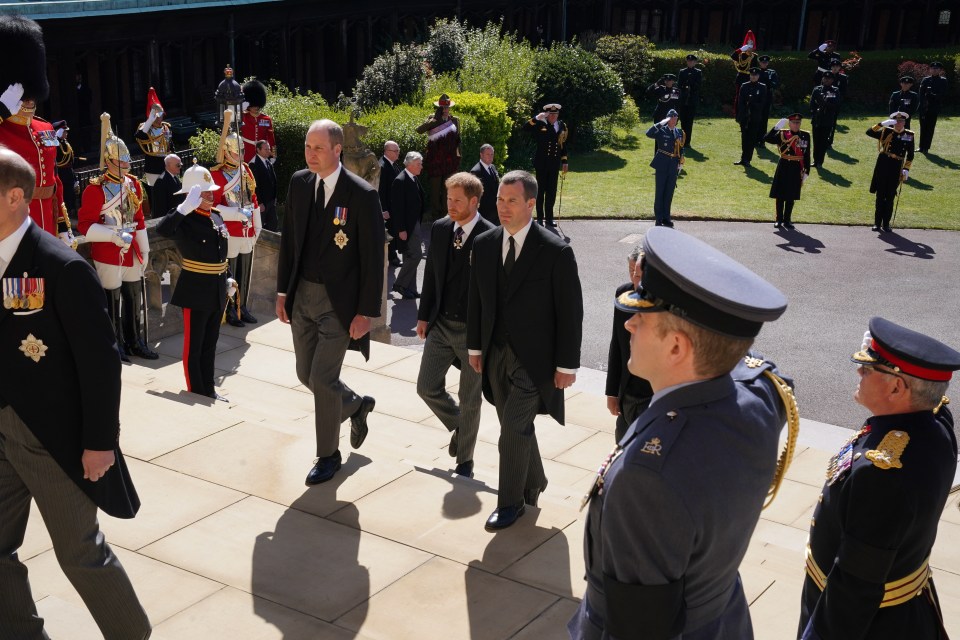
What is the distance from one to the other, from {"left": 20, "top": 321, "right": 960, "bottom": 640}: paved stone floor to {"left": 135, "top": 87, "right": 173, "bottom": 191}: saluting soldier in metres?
7.30

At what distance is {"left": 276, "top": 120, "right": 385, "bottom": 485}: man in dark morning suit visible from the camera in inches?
250

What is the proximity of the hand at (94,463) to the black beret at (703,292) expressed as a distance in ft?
7.00

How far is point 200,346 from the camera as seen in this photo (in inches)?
343

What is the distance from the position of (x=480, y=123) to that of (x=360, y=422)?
12.9 metres

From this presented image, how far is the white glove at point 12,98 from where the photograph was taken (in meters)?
7.71

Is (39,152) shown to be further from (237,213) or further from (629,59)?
(629,59)

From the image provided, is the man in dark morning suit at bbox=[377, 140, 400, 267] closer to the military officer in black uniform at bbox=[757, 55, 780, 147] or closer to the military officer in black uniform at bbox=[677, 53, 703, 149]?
the military officer in black uniform at bbox=[757, 55, 780, 147]

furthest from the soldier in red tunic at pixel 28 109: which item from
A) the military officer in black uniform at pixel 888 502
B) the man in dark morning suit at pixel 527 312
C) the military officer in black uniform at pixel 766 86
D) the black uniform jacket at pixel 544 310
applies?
the military officer in black uniform at pixel 766 86

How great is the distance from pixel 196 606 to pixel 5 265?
1.74 meters

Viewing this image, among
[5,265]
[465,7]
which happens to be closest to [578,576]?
[5,265]

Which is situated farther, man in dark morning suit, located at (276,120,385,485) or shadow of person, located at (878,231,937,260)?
shadow of person, located at (878,231,937,260)

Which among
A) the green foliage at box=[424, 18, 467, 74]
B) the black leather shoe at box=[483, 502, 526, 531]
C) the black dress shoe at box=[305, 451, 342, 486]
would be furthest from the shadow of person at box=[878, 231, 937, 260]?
the black dress shoe at box=[305, 451, 342, 486]

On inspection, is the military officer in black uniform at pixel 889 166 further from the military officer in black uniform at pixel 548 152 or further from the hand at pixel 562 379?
the hand at pixel 562 379

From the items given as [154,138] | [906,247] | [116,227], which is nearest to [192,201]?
[116,227]
